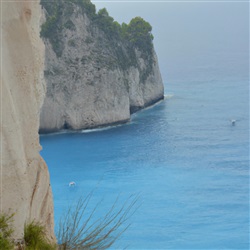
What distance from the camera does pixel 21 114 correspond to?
6.20 m

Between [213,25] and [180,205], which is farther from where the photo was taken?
[213,25]

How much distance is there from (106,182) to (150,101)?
49.4 feet

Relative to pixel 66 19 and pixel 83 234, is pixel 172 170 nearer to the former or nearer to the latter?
pixel 66 19

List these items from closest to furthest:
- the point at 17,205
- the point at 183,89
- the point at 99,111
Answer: the point at 17,205, the point at 99,111, the point at 183,89

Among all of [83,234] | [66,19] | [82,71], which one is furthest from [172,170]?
[83,234]

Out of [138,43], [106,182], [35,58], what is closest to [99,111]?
[138,43]

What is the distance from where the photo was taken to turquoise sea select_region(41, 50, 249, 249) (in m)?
20.7

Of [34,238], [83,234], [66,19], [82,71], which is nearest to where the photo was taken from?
[34,238]

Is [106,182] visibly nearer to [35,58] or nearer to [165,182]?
[165,182]

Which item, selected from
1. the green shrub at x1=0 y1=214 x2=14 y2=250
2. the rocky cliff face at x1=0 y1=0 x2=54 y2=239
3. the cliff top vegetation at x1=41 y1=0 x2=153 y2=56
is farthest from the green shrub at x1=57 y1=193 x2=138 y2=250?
the cliff top vegetation at x1=41 y1=0 x2=153 y2=56

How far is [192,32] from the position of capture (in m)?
82.7

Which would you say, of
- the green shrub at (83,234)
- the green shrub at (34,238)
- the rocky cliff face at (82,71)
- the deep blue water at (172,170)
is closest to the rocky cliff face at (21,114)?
the green shrub at (34,238)

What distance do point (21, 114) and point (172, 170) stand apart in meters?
21.6

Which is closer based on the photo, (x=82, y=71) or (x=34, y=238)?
(x=34, y=238)
